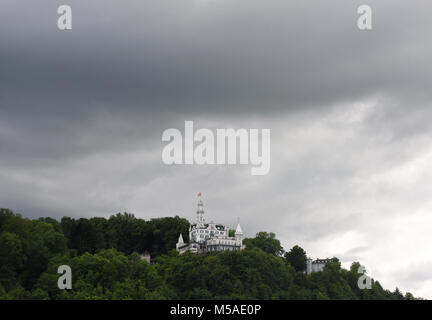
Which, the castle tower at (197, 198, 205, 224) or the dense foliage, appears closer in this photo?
the dense foliage

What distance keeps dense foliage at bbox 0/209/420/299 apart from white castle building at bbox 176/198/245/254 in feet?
20.2

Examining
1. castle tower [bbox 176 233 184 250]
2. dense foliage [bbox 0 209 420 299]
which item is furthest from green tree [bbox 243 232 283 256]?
castle tower [bbox 176 233 184 250]

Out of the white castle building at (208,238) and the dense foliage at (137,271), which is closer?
the dense foliage at (137,271)

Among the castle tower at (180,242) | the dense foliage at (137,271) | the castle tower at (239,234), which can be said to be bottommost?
the dense foliage at (137,271)

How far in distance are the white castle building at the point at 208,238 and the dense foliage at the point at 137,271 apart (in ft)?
20.2

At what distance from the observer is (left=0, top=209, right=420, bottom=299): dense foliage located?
116312 millimetres

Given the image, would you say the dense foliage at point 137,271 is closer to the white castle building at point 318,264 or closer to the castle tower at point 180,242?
the castle tower at point 180,242

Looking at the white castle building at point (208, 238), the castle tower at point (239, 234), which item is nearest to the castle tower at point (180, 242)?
the white castle building at point (208, 238)

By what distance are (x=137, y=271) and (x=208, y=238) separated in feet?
153

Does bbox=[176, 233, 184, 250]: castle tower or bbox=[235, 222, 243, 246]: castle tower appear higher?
bbox=[235, 222, 243, 246]: castle tower

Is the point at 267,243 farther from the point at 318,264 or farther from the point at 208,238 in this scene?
the point at 318,264

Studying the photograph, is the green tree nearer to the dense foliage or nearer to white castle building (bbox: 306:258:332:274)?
the dense foliage

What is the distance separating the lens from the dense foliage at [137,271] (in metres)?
116
